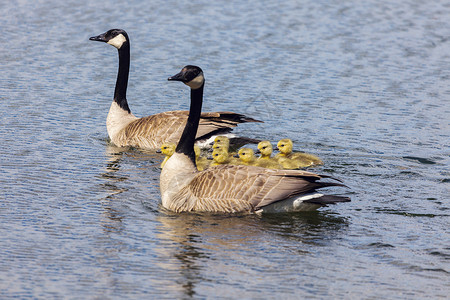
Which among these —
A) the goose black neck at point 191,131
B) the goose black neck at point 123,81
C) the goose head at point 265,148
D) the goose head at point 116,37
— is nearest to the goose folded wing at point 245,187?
the goose black neck at point 191,131

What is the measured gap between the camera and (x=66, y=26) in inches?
811

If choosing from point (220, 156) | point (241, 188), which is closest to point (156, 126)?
point (220, 156)

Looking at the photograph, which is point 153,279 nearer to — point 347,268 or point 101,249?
point 101,249

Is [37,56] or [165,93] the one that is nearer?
[165,93]

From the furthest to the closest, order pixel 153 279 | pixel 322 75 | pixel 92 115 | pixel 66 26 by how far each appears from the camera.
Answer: pixel 66 26 → pixel 322 75 → pixel 92 115 → pixel 153 279

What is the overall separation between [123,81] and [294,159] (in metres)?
4.10

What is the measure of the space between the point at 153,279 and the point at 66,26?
14459 mm

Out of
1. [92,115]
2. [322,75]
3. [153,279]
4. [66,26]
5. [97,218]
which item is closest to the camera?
[153,279]

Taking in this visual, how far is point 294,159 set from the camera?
11453 millimetres

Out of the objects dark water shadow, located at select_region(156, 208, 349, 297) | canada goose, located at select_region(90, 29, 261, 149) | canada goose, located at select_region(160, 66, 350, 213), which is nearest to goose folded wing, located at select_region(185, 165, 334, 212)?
canada goose, located at select_region(160, 66, 350, 213)

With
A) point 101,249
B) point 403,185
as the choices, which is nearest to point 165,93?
point 403,185

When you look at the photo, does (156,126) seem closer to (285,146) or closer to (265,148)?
(265,148)

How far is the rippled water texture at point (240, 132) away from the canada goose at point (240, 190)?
0.21 meters

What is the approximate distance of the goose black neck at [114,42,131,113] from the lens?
13758 millimetres
